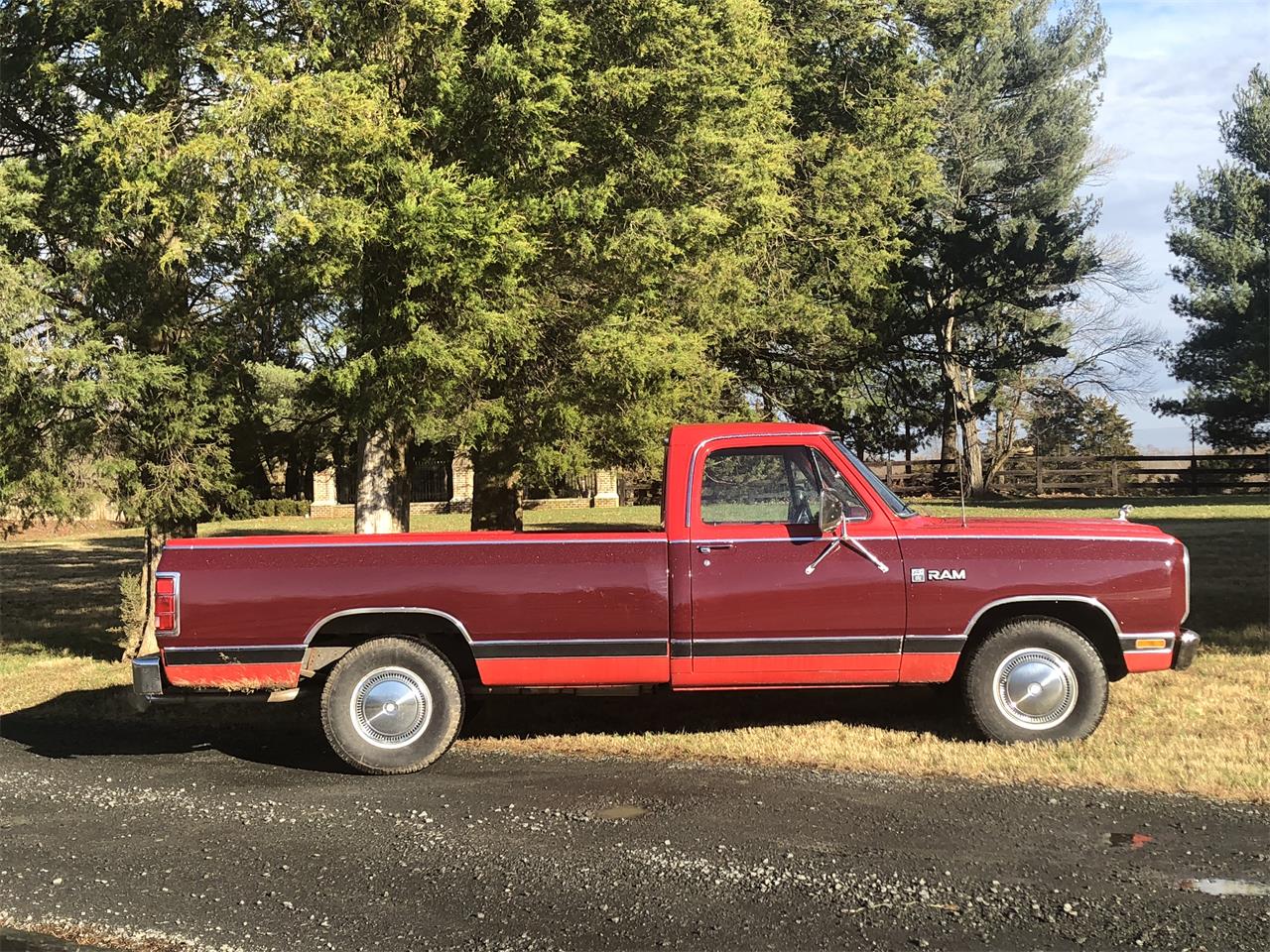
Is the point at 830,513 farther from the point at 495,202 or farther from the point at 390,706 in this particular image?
the point at 495,202

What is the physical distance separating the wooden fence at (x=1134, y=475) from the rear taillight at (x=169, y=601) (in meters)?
30.3

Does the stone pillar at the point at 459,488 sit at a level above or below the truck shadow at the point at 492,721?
above

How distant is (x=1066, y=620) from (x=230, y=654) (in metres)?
4.87

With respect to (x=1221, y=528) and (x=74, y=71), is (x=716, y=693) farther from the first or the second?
(x=1221, y=528)

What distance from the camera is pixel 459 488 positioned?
3816 centimetres

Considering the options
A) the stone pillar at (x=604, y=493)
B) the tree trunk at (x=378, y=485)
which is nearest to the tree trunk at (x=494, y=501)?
the tree trunk at (x=378, y=485)

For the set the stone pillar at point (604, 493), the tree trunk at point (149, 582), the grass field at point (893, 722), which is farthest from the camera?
the stone pillar at point (604, 493)

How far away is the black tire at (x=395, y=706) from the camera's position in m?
6.07

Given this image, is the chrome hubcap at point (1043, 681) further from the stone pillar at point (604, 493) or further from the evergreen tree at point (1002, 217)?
the stone pillar at point (604, 493)

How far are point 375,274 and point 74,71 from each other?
3504 millimetres

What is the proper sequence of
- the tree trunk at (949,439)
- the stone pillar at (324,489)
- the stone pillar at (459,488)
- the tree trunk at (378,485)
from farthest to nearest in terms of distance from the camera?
the stone pillar at (324,489) → the stone pillar at (459,488) → the tree trunk at (949,439) → the tree trunk at (378,485)

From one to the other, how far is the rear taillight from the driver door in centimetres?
292

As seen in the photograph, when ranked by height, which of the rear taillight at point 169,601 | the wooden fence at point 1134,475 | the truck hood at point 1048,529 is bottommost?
the rear taillight at point 169,601

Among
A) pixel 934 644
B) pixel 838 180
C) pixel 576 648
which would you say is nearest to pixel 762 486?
pixel 934 644
